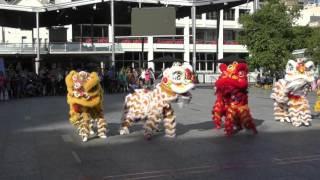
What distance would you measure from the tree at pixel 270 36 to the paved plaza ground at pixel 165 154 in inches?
892

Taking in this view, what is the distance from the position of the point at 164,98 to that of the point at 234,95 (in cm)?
172

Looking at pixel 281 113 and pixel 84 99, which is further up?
pixel 84 99

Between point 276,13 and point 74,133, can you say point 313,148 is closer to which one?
point 74,133

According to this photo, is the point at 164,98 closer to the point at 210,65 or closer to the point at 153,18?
the point at 153,18

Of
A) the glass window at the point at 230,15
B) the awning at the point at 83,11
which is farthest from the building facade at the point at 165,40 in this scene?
the awning at the point at 83,11

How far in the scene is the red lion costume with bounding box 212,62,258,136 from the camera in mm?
12891

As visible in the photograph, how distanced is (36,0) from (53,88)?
145 ft

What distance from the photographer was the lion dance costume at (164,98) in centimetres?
1240

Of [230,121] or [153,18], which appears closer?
[230,121]

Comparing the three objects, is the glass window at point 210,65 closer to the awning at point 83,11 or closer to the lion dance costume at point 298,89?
the awning at point 83,11

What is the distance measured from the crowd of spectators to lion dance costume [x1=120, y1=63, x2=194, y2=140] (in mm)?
15847

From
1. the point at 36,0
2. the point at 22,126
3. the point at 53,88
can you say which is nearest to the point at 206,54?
the point at 36,0

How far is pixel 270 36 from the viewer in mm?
38156

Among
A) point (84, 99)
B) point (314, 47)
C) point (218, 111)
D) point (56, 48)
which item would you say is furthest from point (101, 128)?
point (56, 48)
